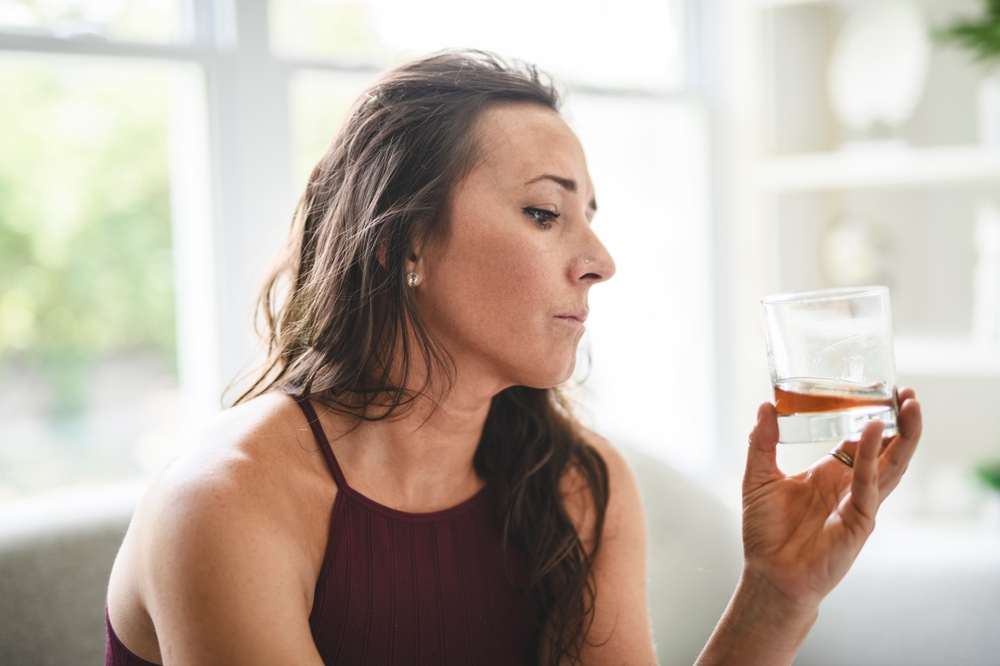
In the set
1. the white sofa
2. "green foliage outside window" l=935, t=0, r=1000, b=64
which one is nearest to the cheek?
the white sofa

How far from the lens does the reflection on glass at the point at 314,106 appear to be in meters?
2.36

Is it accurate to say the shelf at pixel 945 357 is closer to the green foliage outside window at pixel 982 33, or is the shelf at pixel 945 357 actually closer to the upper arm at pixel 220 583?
the green foliage outside window at pixel 982 33

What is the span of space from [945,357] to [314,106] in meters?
1.94

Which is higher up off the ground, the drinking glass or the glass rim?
the glass rim

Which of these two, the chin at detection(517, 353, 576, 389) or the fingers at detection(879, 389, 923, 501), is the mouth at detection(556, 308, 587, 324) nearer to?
the chin at detection(517, 353, 576, 389)

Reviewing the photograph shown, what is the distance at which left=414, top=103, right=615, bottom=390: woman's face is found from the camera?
A: 1.21m

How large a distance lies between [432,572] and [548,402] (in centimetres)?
36

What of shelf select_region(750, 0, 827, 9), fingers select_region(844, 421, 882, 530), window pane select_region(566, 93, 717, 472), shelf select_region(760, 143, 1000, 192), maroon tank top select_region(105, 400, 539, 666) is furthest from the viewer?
window pane select_region(566, 93, 717, 472)

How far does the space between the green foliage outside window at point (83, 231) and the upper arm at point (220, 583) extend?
1.65 m

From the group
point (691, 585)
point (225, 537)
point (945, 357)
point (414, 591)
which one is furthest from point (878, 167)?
point (225, 537)

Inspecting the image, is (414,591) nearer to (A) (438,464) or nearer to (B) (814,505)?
(A) (438,464)

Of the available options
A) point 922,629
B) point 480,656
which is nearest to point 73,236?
point 480,656

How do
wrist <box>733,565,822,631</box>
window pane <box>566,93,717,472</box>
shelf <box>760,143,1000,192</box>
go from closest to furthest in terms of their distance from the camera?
1. wrist <box>733,565,822,631</box>
2. shelf <box>760,143,1000,192</box>
3. window pane <box>566,93,717,472</box>

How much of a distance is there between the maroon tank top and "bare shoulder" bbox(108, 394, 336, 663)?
0.09ft
